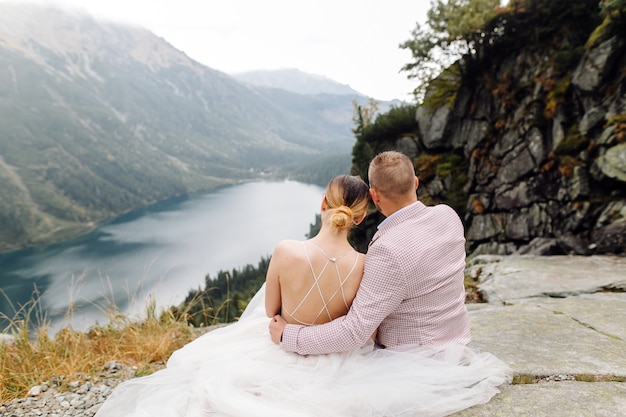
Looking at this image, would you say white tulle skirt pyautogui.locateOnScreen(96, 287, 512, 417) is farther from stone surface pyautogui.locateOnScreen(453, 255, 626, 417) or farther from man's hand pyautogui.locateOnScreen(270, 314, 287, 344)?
stone surface pyautogui.locateOnScreen(453, 255, 626, 417)

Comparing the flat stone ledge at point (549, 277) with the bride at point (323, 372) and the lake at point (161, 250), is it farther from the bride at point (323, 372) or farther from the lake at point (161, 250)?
the lake at point (161, 250)

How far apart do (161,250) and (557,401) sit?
335 ft

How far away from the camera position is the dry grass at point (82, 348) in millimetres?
4195

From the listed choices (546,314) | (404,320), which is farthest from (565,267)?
(404,320)

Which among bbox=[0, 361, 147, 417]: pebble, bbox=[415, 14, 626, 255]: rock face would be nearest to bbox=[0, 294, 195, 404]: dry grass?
bbox=[0, 361, 147, 417]: pebble

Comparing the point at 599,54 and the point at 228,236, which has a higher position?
the point at 599,54

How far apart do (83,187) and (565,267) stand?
21177 cm

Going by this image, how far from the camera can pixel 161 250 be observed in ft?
313

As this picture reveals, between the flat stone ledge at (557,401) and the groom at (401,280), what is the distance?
1.87 ft

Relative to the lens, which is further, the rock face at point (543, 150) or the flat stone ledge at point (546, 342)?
the rock face at point (543, 150)

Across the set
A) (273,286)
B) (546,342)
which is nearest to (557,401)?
(546,342)

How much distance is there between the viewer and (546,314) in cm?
476

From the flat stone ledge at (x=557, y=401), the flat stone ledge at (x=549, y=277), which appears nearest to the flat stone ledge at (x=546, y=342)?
the flat stone ledge at (x=557, y=401)

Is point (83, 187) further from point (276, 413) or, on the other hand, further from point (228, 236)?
point (276, 413)
